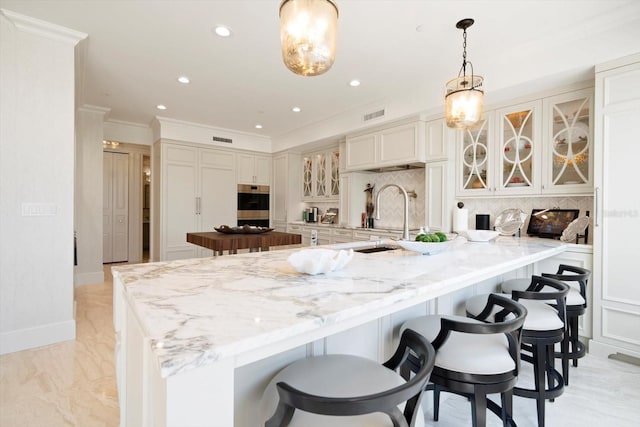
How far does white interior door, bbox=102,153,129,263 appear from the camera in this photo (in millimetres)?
6566

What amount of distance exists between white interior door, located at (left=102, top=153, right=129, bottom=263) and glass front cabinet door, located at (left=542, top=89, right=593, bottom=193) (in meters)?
7.48

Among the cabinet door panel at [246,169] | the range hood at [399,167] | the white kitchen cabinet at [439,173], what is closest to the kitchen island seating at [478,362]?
the white kitchen cabinet at [439,173]

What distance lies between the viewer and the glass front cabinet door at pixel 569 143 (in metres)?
2.79

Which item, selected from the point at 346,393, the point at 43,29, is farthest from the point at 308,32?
the point at 43,29

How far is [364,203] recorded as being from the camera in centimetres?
526

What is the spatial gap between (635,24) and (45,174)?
490 centimetres

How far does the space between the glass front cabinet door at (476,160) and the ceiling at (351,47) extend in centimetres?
42

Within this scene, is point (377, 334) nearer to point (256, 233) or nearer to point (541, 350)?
point (541, 350)

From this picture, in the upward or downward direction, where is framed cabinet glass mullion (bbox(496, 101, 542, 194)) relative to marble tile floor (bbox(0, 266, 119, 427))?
upward

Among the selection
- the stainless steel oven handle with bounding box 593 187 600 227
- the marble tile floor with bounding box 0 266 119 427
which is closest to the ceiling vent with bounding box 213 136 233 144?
the marble tile floor with bounding box 0 266 119 427

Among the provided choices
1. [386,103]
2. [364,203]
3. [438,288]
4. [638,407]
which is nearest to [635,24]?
[386,103]

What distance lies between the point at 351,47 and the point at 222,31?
46.2 inches

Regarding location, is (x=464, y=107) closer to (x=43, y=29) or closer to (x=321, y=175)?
(x=43, y=29)

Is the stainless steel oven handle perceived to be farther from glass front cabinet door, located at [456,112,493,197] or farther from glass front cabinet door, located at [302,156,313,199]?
glass front cabinet door, located at [302,156,313,199]
